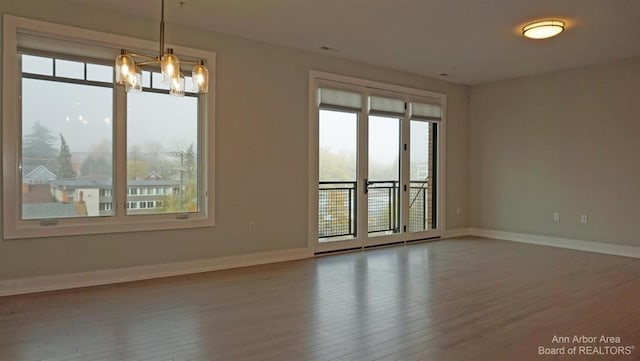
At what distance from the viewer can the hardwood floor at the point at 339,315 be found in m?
2.85

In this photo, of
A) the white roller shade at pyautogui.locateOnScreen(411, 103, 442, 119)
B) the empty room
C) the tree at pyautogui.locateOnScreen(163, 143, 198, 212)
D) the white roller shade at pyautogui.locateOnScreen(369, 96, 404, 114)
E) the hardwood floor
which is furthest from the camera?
the white roller shade at pyautogui.locateOnScreen(411, 103, 442, 119)

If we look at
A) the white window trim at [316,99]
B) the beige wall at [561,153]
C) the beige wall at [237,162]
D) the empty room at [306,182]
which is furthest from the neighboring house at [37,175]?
the beige wall at [561,153]

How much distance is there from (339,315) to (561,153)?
5.16 metres

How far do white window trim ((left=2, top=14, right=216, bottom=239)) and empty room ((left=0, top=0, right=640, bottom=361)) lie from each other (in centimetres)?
2

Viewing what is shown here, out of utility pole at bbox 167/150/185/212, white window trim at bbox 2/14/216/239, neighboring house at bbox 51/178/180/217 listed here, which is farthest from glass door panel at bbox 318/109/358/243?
neighboring house at bbox 51/178/180/217

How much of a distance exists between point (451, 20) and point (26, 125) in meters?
4.32

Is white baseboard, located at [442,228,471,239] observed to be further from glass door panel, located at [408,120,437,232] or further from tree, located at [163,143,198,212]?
tree, located at [163,143,198,212]

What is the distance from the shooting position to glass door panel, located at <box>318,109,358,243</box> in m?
6.25

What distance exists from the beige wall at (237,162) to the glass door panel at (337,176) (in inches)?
14.1

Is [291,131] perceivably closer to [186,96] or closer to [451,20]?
[186,96]

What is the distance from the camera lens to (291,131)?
A: 5852 mm

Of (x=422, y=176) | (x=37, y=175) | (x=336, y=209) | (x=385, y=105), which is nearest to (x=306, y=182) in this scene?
(x=336, y=209)

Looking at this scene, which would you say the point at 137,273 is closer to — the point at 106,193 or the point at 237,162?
the point at 106,193

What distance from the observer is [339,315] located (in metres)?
3.54
